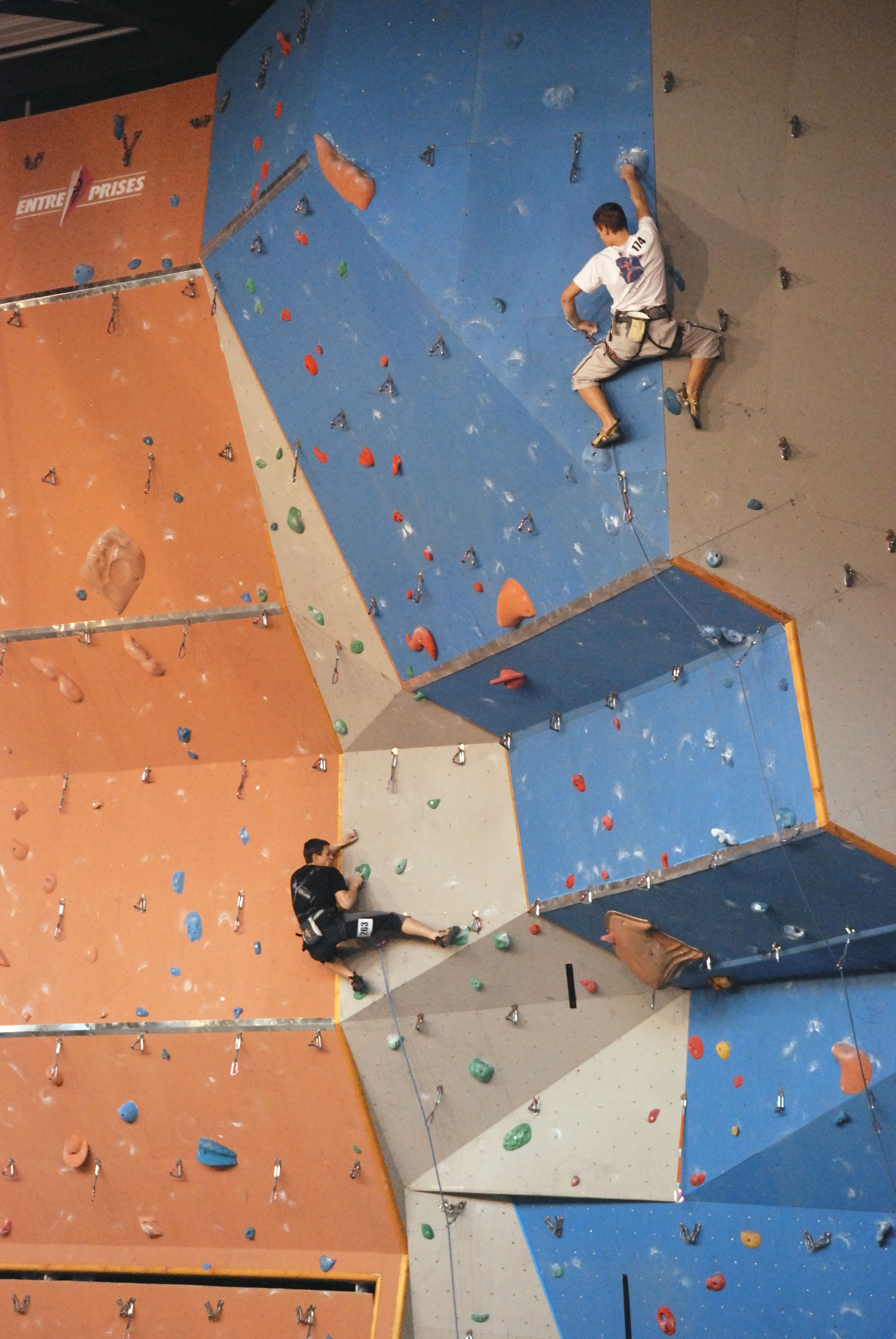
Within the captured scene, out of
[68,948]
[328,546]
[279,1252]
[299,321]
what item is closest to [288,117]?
[299,321]

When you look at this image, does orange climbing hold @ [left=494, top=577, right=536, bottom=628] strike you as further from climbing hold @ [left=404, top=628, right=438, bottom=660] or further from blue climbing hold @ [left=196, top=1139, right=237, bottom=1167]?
blue climbing hold @ [left=196, top=1139, right=237, bottom=1167]

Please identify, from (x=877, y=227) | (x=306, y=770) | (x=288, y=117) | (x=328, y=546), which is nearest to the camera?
(x=877, y=227)

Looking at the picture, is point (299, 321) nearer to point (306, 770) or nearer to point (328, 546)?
point (328, 546)

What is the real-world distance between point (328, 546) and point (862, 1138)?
128 inches

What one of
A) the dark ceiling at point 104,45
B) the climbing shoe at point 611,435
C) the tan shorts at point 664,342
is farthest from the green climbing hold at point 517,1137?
the dark ceiling at point 104,45

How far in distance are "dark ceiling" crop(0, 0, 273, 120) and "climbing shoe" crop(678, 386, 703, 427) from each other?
2.50 meters

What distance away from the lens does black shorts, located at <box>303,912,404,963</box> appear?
6289 millimetres

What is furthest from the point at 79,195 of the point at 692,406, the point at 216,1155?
the point at 216,1155

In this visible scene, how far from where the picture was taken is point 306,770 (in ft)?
22.5

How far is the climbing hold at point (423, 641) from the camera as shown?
6.07 m

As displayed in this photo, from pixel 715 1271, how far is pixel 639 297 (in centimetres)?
374

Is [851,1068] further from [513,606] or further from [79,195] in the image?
[79,195]

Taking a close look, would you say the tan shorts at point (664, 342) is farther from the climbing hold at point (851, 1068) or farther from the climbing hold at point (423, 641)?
the climbing hold at point (851, 1068)

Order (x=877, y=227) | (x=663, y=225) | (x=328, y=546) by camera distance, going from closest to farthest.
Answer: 1. (x=877, y=227)
2. (x=663, y=225)
3. (x=328, y=546)
